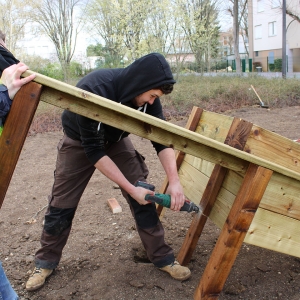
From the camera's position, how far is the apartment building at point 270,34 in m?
35.2

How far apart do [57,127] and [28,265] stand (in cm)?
621

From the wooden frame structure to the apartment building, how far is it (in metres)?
34.9

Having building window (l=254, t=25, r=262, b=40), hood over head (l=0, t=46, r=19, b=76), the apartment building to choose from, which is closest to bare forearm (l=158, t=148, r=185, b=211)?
hood over head (l=0, t=46, r=19, b=76)

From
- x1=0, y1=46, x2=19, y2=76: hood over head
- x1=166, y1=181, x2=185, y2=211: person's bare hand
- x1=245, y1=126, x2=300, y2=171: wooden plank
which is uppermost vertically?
x1=0, y1=46, x2=19, y2=76: hood over head

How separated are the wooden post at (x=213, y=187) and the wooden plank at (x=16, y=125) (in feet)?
4.31

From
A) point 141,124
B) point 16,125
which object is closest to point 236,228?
point 141,124

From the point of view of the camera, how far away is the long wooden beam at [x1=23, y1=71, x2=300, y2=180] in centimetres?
171

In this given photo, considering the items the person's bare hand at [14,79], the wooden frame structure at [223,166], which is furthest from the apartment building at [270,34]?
the person's bare hand at [14,79]

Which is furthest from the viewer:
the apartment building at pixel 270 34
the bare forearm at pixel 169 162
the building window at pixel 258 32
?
the building window at pixel 258 32

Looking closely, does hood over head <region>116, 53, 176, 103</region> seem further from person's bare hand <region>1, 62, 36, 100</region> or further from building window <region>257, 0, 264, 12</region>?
building window <region>257, 0, 264, 12</region>

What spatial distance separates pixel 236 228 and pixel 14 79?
1.36 m

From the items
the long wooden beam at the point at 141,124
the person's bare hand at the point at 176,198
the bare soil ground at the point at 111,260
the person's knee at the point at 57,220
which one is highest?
the long wooden beam at the point at 141,124

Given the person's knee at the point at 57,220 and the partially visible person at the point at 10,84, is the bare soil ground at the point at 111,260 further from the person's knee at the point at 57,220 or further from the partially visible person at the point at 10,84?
the partially visible person at the point at 10,84

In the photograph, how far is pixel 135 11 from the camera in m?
17.2
